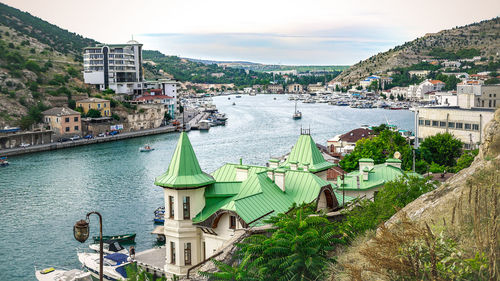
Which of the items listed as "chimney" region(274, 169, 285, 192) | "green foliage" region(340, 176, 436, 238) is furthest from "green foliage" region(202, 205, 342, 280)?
"chimney" region(274, 169, 285, 192)

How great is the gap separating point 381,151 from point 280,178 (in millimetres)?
23120

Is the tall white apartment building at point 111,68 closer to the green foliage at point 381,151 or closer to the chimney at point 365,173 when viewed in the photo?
the green foliage at point 381,151

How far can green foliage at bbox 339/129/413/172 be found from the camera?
121 ft

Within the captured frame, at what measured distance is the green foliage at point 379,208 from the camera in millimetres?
13659

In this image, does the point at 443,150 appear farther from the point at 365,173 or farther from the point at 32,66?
the point at 32,66

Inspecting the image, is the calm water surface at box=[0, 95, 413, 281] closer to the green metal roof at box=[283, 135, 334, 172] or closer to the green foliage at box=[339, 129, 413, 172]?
the green metal roof at box=[283, 135, 334, 172]

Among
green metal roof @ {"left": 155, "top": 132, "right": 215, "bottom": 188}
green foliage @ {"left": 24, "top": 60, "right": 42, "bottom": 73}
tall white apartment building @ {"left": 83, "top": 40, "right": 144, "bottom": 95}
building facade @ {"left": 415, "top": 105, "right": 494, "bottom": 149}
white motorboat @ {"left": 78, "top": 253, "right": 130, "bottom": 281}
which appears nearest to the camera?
green metal roof @ {"left": 155, "top": 132, "right": 215, "bottom": 188}

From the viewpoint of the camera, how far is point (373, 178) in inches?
1001

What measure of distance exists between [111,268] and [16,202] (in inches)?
710

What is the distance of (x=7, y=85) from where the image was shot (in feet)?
262

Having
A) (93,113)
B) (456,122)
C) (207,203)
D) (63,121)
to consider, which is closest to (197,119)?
(93,113)

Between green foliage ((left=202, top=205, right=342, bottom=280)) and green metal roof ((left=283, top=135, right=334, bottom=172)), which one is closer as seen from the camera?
green foliage ((left=202, top=205, right=342, bottom=280))

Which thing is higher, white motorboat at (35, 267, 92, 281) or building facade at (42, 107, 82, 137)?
building facade at (42, 107, 82, 137)

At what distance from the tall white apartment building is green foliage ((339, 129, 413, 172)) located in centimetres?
6684
